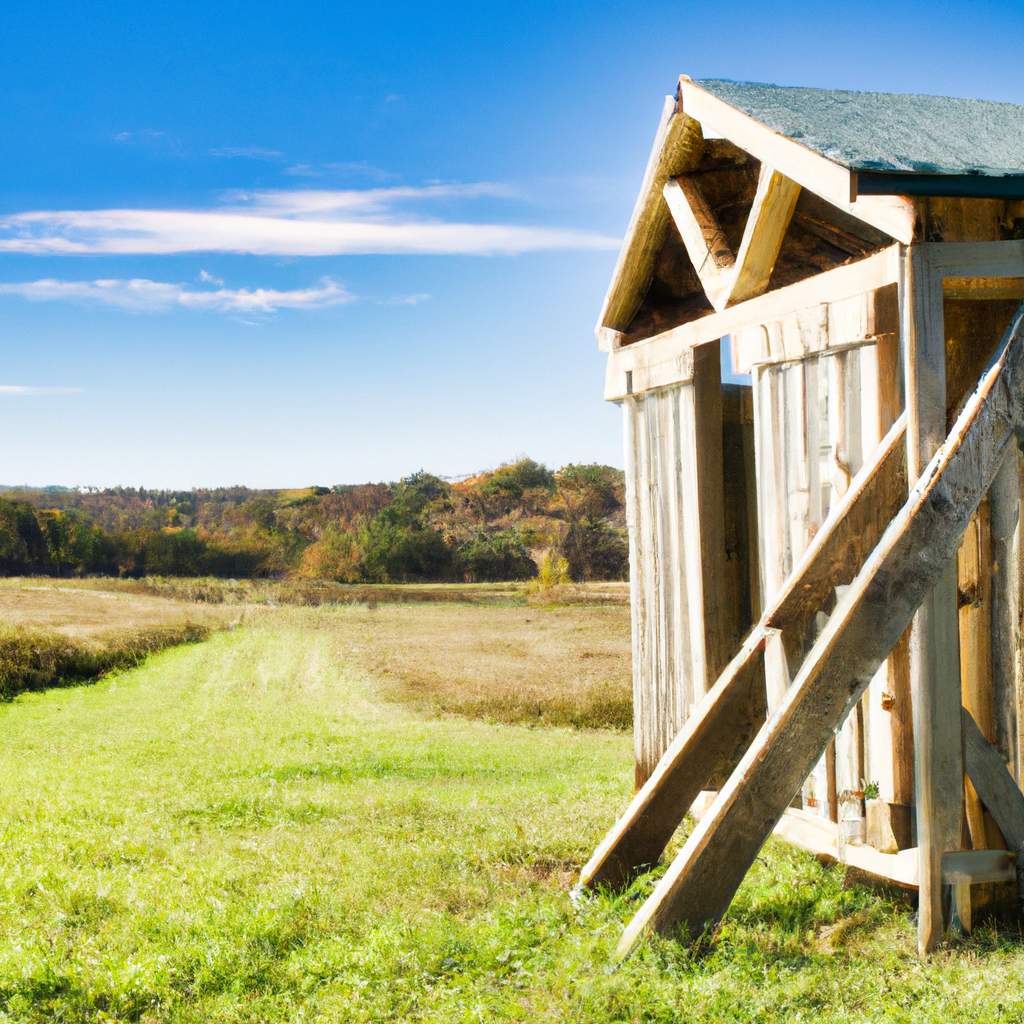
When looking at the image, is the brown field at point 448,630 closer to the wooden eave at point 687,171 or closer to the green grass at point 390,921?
the green grass at point 390,921

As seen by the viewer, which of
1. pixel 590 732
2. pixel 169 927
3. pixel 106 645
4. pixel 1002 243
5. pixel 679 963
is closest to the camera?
pixel 679 963

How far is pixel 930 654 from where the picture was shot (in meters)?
4.93

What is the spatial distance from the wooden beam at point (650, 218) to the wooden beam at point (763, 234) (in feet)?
2.92

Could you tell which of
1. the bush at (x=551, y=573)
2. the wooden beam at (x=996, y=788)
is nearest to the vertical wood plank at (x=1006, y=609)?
the wooden beam at (x=996, y=788)

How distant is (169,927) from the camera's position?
5.68 m

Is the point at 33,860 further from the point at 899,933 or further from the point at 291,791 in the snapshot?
the point at 899,933

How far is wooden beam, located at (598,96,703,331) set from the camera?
271 inches

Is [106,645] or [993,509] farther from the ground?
[993,509]

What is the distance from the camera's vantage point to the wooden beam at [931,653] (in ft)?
16.0

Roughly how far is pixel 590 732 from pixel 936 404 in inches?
497

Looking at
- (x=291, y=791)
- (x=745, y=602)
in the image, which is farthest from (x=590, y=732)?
(x=745, y=602)

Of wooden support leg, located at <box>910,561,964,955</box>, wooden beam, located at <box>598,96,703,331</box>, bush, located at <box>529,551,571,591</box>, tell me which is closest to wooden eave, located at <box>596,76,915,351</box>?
wooden beam, located at <box>598,96,703,331</box>

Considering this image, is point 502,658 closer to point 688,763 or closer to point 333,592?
point 333,592

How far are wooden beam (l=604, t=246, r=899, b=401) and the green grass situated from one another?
316 cm
